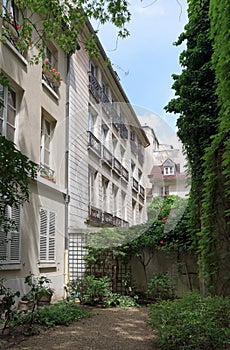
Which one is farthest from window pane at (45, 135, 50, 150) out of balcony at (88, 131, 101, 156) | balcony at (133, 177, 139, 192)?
balcony at (133, 177, 139, 192)

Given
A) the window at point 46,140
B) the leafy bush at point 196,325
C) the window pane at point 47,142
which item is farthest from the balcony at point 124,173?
the leafy bush at point 196,325

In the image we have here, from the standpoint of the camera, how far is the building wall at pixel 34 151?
6949 millimetres

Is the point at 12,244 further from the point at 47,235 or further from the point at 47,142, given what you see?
the point at 47,142

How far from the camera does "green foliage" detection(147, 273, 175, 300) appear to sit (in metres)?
7.63

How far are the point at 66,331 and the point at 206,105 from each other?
3976mm

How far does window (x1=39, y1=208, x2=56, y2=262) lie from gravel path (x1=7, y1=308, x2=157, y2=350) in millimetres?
2409

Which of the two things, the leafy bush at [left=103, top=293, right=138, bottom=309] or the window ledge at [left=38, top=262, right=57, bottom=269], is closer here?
the leafy bush at [left=103, top=293, right=138, bottom=309]

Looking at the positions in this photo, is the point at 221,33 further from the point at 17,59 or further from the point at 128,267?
the point at 128,267

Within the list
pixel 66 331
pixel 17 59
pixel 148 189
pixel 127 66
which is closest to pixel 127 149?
pixel 148 189

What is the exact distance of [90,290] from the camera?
24.1 feet

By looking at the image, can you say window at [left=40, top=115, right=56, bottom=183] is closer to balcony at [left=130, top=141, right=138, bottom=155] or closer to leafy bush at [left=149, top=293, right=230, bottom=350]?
balcony at [left=130, top=141, right=138, bottom=155]

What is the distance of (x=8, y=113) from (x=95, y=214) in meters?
2.62

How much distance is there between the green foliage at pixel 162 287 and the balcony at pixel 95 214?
1.75 m

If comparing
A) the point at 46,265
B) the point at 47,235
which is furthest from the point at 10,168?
the point at 46,265
